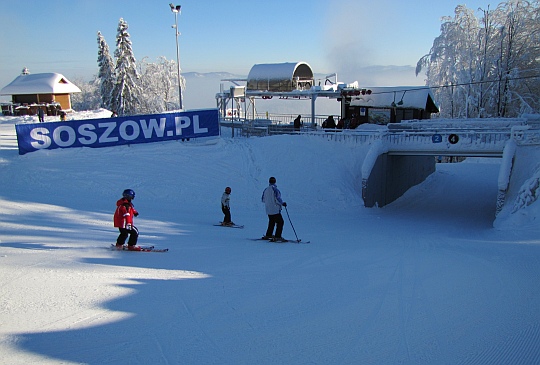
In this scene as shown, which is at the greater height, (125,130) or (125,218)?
(125,130)

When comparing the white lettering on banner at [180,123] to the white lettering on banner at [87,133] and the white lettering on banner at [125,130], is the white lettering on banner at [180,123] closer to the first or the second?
Result: the white lettering on banner at [125,130]

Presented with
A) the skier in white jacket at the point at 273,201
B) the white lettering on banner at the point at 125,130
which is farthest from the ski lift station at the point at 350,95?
the skier in white jacket at the point at 273,201

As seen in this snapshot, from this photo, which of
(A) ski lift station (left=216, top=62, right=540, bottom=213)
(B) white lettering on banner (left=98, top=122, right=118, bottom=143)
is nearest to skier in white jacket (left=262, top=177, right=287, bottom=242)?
(A) ski lift station (left=216, top=62, right=540, bottom=213)

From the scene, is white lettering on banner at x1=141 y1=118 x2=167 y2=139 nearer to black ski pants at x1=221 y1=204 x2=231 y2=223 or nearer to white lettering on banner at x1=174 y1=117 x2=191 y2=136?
white lettering on banner at x1=174 y1=117 x2=191 y2=136

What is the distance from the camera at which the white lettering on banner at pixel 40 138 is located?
20.0 m

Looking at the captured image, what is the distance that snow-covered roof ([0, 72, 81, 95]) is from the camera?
4447 centimetres

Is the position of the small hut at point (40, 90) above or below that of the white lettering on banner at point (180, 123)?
above

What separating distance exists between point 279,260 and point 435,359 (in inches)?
179

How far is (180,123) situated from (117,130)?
3371mm

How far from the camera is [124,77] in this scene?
1810 inches

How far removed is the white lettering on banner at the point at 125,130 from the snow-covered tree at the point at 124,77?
2632cm

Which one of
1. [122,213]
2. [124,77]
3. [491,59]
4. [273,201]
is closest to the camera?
[122,213]

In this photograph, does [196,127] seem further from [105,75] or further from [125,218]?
[105,75]

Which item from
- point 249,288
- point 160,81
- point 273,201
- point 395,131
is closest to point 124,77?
point 160,81
